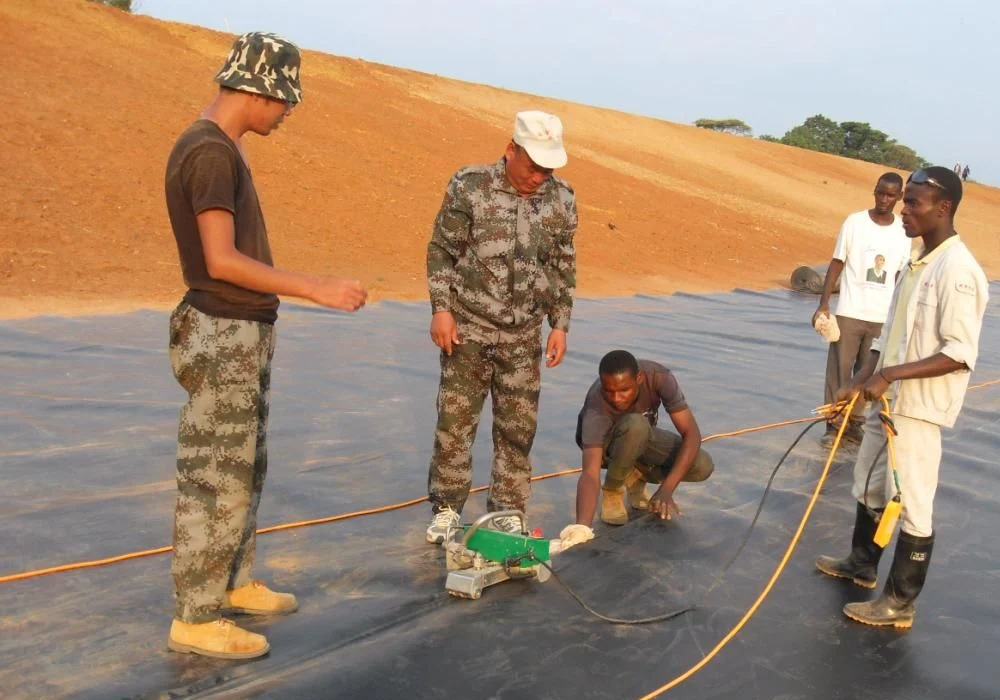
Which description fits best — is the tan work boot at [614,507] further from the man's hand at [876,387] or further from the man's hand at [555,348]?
the man's hand at [876,387]

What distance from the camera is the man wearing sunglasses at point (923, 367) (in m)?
3.78

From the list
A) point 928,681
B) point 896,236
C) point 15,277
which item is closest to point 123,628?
point 928,681

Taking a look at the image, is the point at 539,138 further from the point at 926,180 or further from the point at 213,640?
the point at 213,640

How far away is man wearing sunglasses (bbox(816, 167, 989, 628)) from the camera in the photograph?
3775 millimetres

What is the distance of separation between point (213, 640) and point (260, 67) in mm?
1677

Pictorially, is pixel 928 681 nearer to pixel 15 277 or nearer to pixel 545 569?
pixel 545 569

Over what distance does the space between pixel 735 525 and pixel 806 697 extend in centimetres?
162

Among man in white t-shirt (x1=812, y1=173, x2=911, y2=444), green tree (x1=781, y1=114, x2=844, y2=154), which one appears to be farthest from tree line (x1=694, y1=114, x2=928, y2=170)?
man in white t-shirt (x1=812, y1=173, x2=911, y2=444)

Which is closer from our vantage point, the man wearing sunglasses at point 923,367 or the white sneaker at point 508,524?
the man wearing sunglasses at point 923,367

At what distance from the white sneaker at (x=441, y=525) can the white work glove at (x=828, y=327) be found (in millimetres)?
3114

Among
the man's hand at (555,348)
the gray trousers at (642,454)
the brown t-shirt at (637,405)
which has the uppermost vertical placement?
the man's hand at (555,348)

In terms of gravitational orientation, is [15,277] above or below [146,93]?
below

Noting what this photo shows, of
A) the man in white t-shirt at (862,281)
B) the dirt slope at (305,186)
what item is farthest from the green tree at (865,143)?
the man in white t-shirt at (862,281)

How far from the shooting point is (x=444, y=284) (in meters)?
4.29
